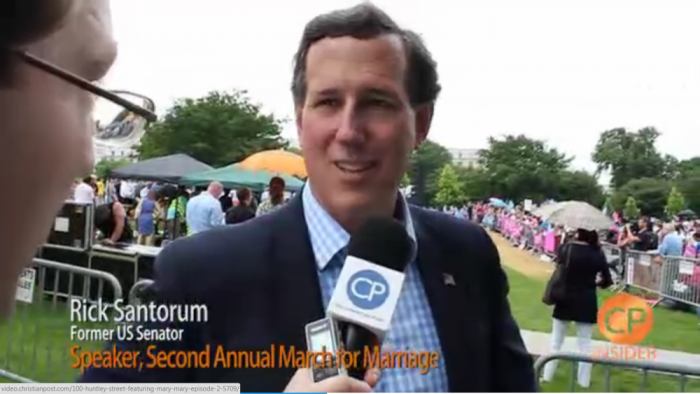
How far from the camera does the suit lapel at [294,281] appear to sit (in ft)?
3.18

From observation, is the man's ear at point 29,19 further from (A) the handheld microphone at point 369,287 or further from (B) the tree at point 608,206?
(B) the tree at point 608,206

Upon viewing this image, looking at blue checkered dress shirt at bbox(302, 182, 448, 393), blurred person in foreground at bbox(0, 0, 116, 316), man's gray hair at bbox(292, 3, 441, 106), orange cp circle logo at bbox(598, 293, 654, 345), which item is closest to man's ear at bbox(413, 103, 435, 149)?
man's gray hair at bbox(292, 3, 441, 106)

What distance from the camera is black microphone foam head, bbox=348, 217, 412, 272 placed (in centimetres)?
88

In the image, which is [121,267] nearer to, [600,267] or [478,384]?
[478,384]

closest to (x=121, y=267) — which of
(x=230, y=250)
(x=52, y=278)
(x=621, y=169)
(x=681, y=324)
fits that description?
(x=52, y=278)

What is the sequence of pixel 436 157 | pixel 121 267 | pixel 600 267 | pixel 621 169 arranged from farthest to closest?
pixel 600 267
pixel 121 267
pixel 621 169
pixel 436 157

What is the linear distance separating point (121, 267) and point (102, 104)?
42.8 inches

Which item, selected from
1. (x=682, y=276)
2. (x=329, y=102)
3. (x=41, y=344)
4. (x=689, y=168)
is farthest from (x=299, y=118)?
(x=682, y=276)

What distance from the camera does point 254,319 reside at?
96 centimetres

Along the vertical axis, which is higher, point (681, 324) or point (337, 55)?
point (337, 55)

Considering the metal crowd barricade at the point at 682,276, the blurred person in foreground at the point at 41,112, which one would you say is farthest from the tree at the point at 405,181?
the metal crowd barricade at the point at 682,276

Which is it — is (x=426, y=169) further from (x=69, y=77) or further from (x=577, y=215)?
(x=69, y=77)

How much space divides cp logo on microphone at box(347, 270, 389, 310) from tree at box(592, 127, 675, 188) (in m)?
0.53

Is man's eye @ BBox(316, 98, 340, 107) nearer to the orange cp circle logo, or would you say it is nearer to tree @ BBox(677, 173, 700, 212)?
tree @ BBox(677, 173, 700, 212)
